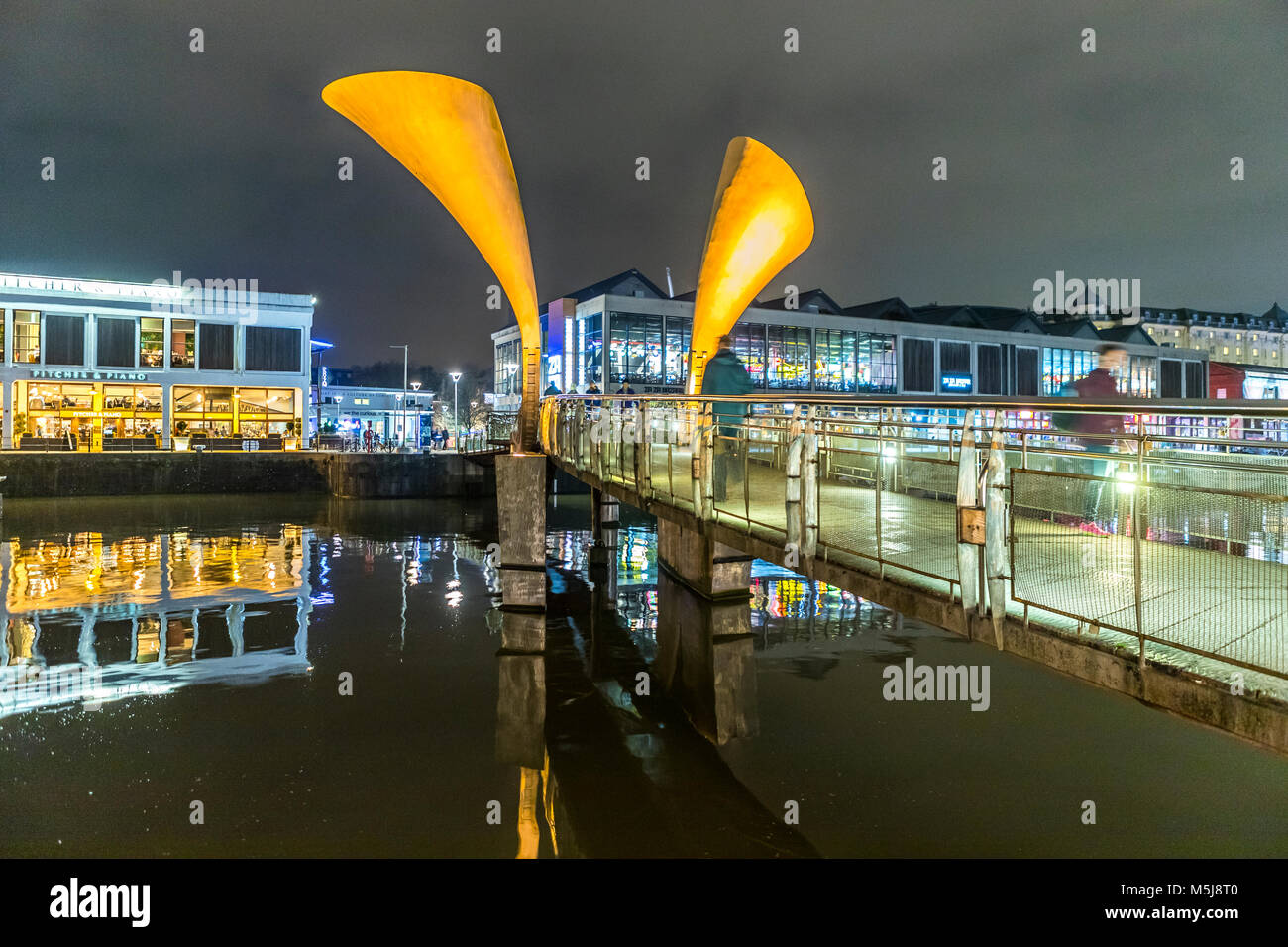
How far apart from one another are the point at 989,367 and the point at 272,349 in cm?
4845

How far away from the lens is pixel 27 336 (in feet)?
161

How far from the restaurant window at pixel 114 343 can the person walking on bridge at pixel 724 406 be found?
51.4 metres

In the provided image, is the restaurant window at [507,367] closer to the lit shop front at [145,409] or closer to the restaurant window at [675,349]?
the restaurant window at [675,349]

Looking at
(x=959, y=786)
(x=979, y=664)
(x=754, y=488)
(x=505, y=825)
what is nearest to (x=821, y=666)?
(x=979, y=664)

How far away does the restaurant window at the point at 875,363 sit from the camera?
55.3 m

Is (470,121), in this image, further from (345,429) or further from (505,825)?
(345,429)

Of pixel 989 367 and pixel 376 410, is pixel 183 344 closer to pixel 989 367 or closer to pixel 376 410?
pixel 376 410

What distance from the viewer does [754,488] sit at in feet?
26.7

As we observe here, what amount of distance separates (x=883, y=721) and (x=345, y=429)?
218 feet

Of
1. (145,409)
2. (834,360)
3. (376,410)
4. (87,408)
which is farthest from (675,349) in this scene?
(376,410)

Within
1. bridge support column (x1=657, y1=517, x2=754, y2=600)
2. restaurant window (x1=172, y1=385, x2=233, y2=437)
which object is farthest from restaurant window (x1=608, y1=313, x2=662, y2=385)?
bridge support column (x1=657, y1=517, x2=754, y2=600)

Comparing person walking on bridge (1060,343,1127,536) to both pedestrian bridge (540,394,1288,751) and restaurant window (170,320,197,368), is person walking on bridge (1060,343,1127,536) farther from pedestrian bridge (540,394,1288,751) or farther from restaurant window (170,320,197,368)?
restaurant window (170,320,197,368)

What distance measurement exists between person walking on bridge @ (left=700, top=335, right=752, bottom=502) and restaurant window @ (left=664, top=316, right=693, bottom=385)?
1497 inches
